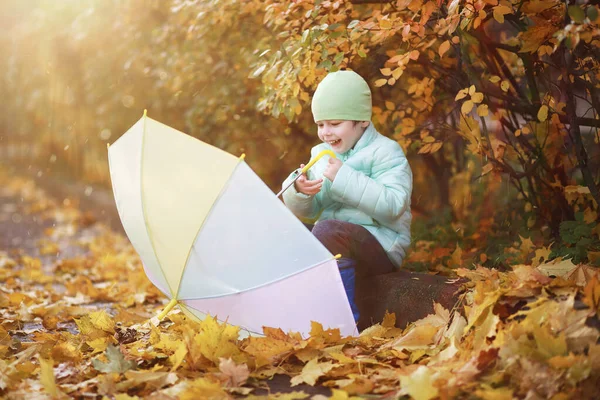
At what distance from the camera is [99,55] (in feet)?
25.7

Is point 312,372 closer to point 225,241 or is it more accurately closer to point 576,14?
point 225,241

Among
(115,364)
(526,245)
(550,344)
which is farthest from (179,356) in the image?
(526,245)

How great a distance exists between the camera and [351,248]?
124 inches

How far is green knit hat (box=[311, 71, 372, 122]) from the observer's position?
324cm

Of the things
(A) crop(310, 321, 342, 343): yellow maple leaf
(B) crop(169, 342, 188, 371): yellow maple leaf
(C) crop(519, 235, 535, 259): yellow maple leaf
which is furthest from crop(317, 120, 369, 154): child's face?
(B) crop(169, 342, 188, 371): yellow maple leaf

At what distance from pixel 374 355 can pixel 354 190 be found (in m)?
0.71

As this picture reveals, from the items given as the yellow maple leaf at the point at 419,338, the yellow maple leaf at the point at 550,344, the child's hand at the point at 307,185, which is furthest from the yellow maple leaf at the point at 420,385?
the child's hand at the point at 307,185

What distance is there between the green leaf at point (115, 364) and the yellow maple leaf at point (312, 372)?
60 centimetres

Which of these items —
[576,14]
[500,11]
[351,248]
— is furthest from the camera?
[351,248]

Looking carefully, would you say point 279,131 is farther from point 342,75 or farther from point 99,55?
point 99,55

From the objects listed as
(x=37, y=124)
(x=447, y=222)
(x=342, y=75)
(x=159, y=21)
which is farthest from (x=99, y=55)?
(x=37, y=124)

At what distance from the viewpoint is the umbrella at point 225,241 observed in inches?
102

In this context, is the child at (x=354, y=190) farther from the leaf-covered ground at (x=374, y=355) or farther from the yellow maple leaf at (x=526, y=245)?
the yellow maple leaf at (x=526, y=245)

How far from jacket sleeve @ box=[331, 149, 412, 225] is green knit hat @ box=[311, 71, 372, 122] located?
0.31 meters
